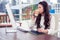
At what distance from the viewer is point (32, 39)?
1.60m

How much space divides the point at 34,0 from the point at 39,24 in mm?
2466

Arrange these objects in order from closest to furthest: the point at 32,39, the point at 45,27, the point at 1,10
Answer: the point at 32,39
the point at 45,27
the point at 1,10

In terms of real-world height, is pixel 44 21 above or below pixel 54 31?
above

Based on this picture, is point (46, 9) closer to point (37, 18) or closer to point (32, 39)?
point (37, 18)

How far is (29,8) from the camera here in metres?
4.54

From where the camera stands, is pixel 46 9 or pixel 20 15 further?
pixel 20 15

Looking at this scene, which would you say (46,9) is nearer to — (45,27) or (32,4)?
(45,27)

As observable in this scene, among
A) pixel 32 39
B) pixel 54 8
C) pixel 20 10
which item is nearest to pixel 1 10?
pixel 20 10

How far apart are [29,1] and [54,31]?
2.47 meters

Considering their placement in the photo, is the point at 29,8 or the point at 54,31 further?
the point at 29,8

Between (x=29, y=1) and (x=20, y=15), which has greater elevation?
(x=29, y=1)

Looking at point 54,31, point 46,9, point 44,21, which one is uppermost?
point 46,9

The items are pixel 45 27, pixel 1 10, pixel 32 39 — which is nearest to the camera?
pixel 32 39

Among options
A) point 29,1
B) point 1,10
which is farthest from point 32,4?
point 1,10
